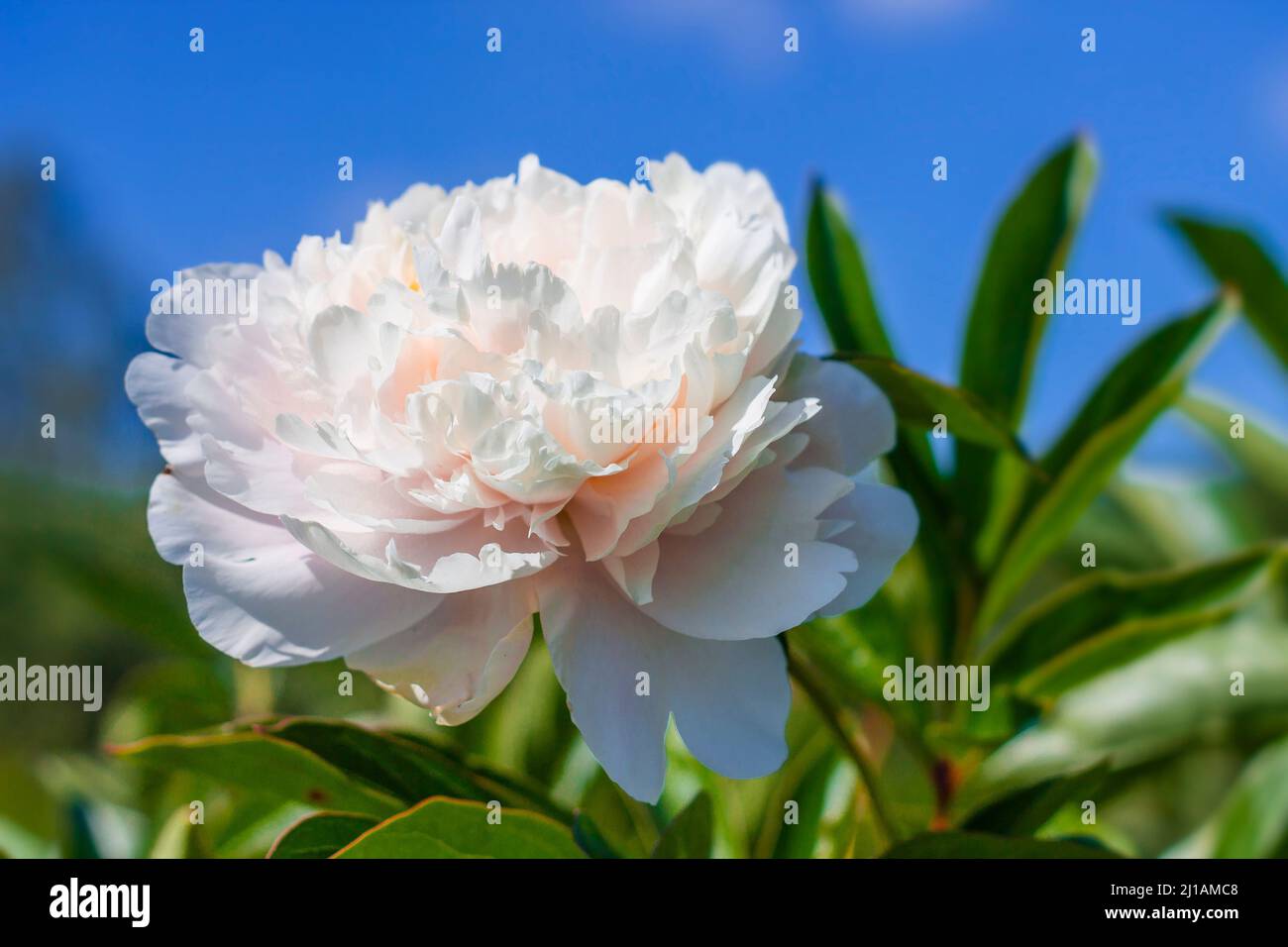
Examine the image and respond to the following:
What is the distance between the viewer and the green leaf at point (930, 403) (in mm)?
618

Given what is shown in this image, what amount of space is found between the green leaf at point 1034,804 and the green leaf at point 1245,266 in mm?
716

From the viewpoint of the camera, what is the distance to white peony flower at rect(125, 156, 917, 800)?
0.50 meters

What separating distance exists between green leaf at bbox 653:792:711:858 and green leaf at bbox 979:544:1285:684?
27 centimetres

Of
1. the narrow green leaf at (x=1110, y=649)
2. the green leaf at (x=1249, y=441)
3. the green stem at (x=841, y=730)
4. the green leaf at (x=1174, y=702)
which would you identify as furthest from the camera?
the green leaf at (x=1249, y=441)

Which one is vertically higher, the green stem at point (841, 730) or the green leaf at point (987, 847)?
the green stem at point (841, 730)

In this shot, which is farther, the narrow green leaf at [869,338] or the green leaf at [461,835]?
the narrow green leaf at [869,338]

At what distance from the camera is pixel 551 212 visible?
582 millimetres

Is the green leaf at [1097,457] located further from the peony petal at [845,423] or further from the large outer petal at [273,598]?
the large outer petal at [273,598]

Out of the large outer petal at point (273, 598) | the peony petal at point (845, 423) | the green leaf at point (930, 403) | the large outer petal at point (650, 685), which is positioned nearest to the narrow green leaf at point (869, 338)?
the green leaf at point (930, 403)

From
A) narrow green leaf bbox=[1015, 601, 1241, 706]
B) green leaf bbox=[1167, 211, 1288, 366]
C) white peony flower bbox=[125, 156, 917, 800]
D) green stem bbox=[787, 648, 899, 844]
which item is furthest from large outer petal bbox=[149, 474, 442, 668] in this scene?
green leaf bbox=[1167, 211, 1288, 366]

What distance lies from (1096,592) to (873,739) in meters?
0.35

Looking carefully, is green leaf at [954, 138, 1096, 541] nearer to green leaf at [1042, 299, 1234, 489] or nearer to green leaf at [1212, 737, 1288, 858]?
green leaf at [1042, 299, 1234, 489]

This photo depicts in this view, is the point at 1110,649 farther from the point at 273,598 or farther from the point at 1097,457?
the point at 273,598
